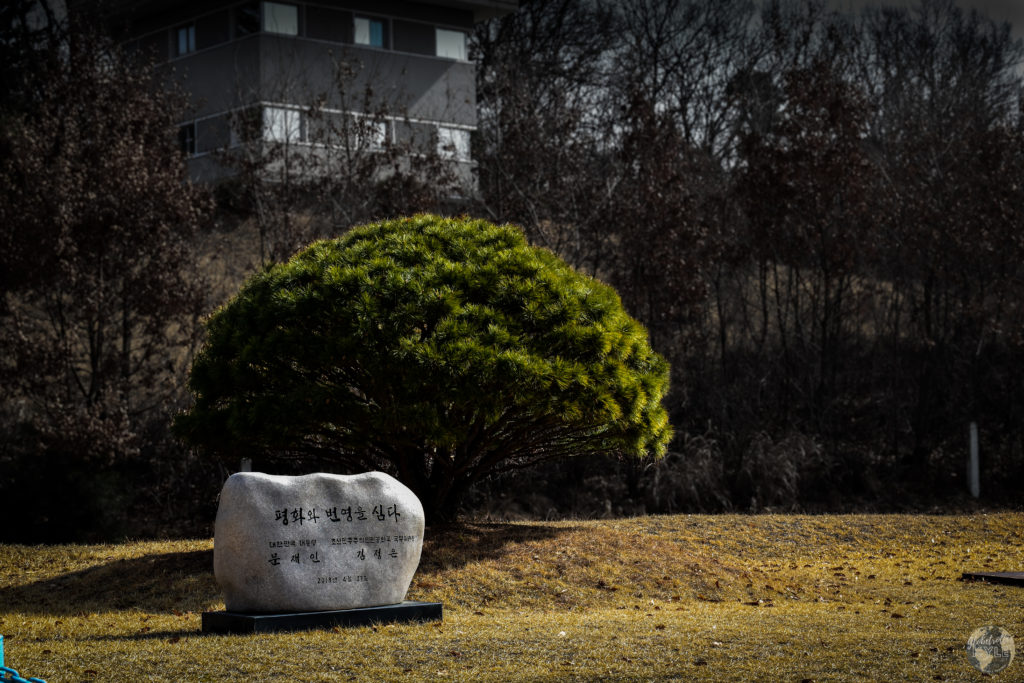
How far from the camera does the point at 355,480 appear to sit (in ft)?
30.8

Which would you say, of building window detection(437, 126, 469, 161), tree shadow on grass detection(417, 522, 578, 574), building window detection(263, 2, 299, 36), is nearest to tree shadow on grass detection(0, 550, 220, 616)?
tree shadow on grass detection(417, 522, 578, 574)

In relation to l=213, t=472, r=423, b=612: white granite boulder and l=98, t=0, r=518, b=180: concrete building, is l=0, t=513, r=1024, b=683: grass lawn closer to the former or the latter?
l=213, t=472, r=423, b=612: white granite boulder

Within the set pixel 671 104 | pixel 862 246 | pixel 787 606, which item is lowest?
pixel 787 606

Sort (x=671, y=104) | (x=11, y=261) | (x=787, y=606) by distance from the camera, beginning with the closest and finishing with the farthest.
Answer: (x=787, y=606) < (x=11, y=261) < (x=671, y=104)

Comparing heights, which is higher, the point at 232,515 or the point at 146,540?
the point at 232,515

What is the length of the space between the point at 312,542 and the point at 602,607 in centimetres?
309

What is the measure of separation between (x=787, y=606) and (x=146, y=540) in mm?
8445

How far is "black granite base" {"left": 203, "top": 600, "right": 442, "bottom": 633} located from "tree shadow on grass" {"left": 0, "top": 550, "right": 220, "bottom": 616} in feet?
5.81

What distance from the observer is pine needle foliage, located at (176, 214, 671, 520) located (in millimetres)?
11484

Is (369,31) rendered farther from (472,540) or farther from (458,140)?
(472,540)

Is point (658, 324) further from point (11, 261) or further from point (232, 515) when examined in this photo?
point (232, 515)

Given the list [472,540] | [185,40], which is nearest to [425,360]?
[472,540]

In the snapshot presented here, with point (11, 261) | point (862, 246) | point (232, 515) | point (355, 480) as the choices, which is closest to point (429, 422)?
point (355, 480)

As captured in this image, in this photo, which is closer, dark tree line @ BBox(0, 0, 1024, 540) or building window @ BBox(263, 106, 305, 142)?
dark tree line @ BBox(0, 0, 1024, 540)
